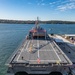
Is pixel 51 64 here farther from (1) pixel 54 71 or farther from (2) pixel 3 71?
(2) pixel 3 71

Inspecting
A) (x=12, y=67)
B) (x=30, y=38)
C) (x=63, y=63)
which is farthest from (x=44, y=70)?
(x=30, y=38)

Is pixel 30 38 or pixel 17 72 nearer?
pixel 17 72

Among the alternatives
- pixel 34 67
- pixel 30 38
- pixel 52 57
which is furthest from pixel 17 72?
pixel 30 38

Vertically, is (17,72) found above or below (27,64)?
below

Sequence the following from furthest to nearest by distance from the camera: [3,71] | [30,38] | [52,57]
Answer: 1. [30,38]
2. [3,71]
3. [52,57]

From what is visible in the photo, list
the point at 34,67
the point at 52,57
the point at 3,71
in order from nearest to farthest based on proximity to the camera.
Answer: the point at 34,67, the point at 52,57, the point at 3,71

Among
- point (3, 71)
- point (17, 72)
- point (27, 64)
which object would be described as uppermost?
point (27, 64)

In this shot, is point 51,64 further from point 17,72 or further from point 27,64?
point 17,72

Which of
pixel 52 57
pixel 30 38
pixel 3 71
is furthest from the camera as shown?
pixel 30 38

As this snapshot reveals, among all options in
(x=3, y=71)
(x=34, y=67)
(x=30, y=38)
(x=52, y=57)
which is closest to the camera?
(x=34, y=67)
